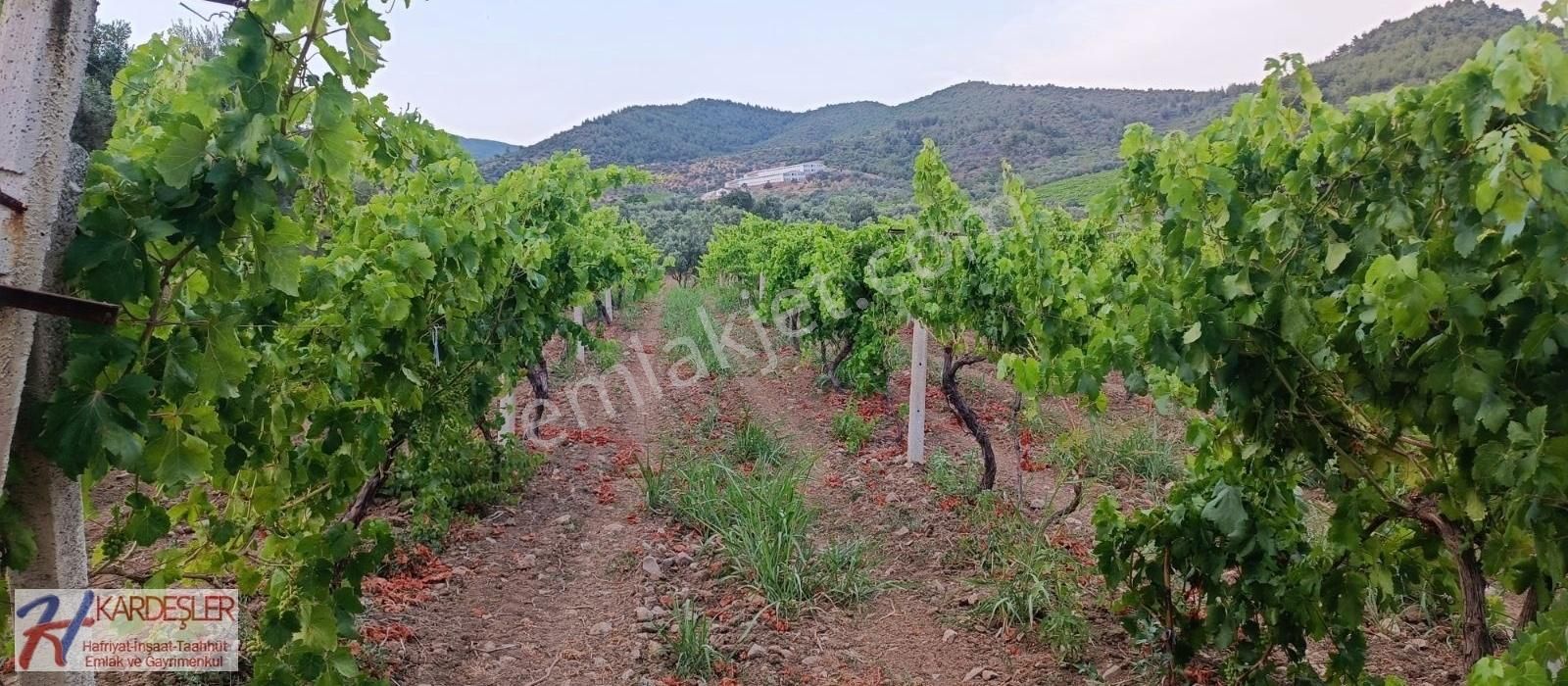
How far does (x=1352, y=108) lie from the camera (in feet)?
6.17

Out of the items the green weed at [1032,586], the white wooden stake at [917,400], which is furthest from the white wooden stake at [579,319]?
the green weed at [1032,586]

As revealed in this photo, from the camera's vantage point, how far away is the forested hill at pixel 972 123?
75.7 feet

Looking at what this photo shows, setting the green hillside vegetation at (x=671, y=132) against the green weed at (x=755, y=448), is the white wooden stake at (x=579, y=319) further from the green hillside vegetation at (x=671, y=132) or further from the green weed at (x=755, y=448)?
the green hillside vegetation at (x=671, y=132)

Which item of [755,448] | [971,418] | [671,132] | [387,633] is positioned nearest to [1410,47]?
[971,418]

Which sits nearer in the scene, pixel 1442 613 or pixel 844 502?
pixel 1442 613

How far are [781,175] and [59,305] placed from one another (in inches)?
1596

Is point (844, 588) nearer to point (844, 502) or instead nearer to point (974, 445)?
point (844, 502)

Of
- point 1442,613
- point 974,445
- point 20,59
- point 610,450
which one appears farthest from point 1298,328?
point 610,450

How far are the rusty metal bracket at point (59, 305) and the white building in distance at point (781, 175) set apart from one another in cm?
3940

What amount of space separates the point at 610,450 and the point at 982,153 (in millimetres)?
28383

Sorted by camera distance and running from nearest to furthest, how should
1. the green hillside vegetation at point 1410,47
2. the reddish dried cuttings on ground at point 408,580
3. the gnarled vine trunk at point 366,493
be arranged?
1. the gnarled vine trunk at point 366,493
2. the reddish dried cuttings on ground at point 408,580
3. the green hillside vegetation at point 1410,47

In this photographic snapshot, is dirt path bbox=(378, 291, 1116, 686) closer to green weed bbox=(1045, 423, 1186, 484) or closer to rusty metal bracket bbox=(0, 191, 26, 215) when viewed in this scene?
green weed bbox=(1045, 423, 1186, 484)

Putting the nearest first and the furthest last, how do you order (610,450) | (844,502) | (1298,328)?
(1298,328) < (844,502) < (610,450)

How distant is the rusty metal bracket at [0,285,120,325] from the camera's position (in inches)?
38.1
